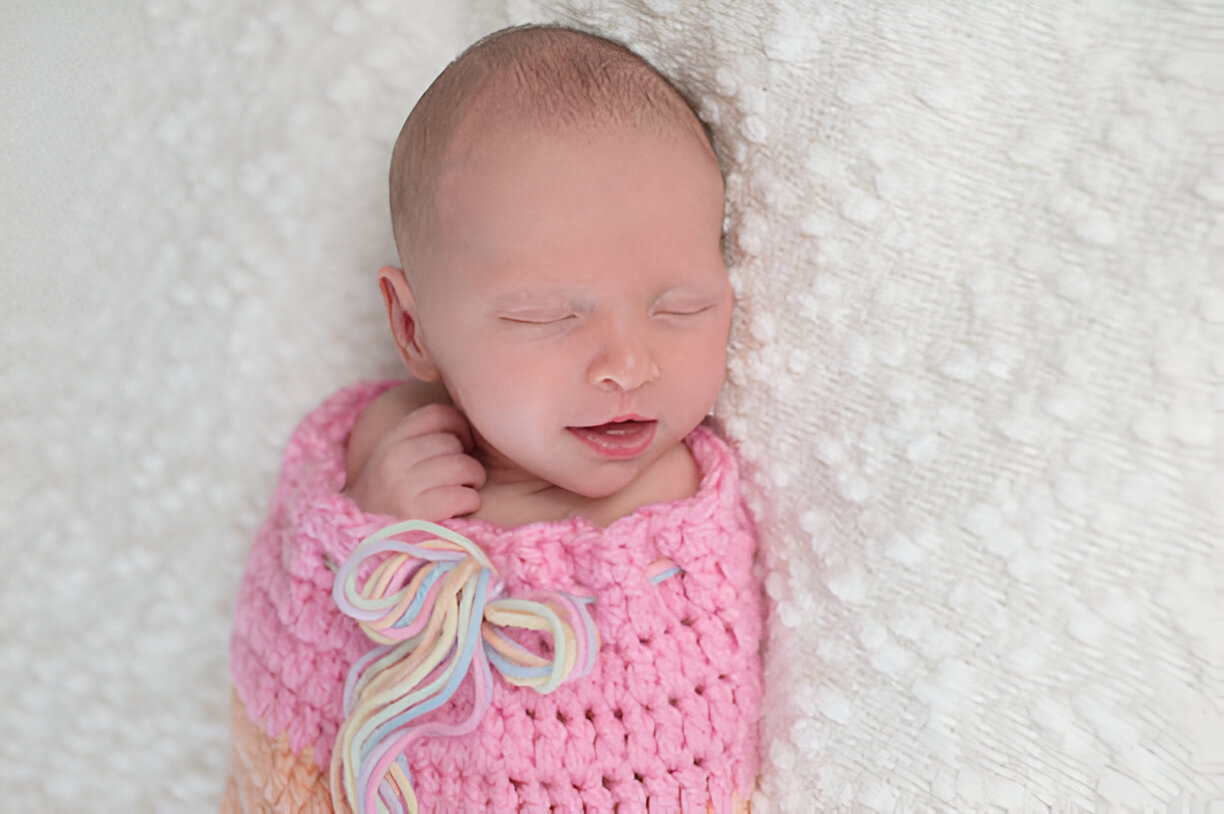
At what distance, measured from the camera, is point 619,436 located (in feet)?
3.28

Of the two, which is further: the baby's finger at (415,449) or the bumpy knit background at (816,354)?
the baby's finger at (415,449)

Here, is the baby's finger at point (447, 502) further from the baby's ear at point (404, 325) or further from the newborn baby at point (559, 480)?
the baby's ear at point (404, 325)

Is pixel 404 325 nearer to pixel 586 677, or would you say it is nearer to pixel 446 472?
pixel 446 472

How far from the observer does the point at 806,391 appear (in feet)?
3.29

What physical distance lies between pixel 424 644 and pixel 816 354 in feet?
1.37

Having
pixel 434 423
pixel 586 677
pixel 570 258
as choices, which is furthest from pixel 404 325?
pixel 586 677

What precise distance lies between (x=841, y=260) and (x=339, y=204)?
1.83 feet

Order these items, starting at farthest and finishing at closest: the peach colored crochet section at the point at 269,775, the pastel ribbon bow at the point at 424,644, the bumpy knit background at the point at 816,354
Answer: the peach colored crochet section at the point at 269,775 < the pastel ribbon bow at the point at 424,644 < the bumpy knit background at the point at 816,354

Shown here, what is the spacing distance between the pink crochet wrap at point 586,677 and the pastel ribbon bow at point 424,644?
3 cm

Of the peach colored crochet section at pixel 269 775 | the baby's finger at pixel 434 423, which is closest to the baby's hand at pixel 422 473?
the baby's finger at pixel 434 423

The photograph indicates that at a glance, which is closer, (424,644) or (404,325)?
(424,644)

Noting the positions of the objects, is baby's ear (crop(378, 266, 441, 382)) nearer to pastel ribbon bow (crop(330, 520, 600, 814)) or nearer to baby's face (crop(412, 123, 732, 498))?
baby's face (crop(412, 123, 732, 498))

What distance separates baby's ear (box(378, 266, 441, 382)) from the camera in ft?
3.57

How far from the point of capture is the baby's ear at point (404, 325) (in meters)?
1.09
